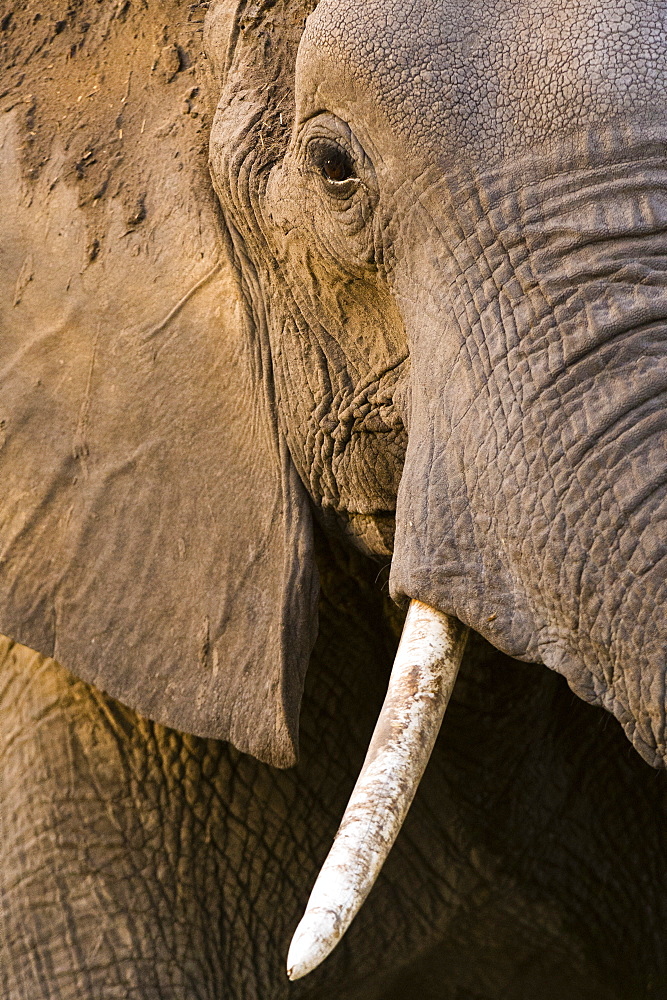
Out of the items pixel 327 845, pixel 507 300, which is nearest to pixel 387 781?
pixel 507 300

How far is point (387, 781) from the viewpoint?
1721mm

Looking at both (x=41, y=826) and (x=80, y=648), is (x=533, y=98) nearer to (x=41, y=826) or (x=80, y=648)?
(x=80, y=648)

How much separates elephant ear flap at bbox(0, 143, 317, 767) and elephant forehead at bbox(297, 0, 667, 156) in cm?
45

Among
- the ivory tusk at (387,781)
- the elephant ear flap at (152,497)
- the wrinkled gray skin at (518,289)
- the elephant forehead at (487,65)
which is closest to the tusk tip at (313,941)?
the ivory tusk at (387,781)

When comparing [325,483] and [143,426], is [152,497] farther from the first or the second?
[325,483]

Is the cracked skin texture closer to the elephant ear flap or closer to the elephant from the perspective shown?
the elephant

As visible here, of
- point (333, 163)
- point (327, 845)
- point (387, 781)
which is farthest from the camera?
point (327, 845)

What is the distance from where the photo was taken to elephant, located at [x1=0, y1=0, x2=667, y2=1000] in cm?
170

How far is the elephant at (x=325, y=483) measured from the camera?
1703 mm

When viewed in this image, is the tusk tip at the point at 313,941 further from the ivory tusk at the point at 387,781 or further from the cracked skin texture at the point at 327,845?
the cracked skin texture at the point at 327,845

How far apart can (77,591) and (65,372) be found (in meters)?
0.35

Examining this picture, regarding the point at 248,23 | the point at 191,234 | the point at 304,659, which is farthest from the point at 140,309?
the point at 304,659

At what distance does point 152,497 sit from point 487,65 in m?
0.87

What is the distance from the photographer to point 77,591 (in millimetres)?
2344
